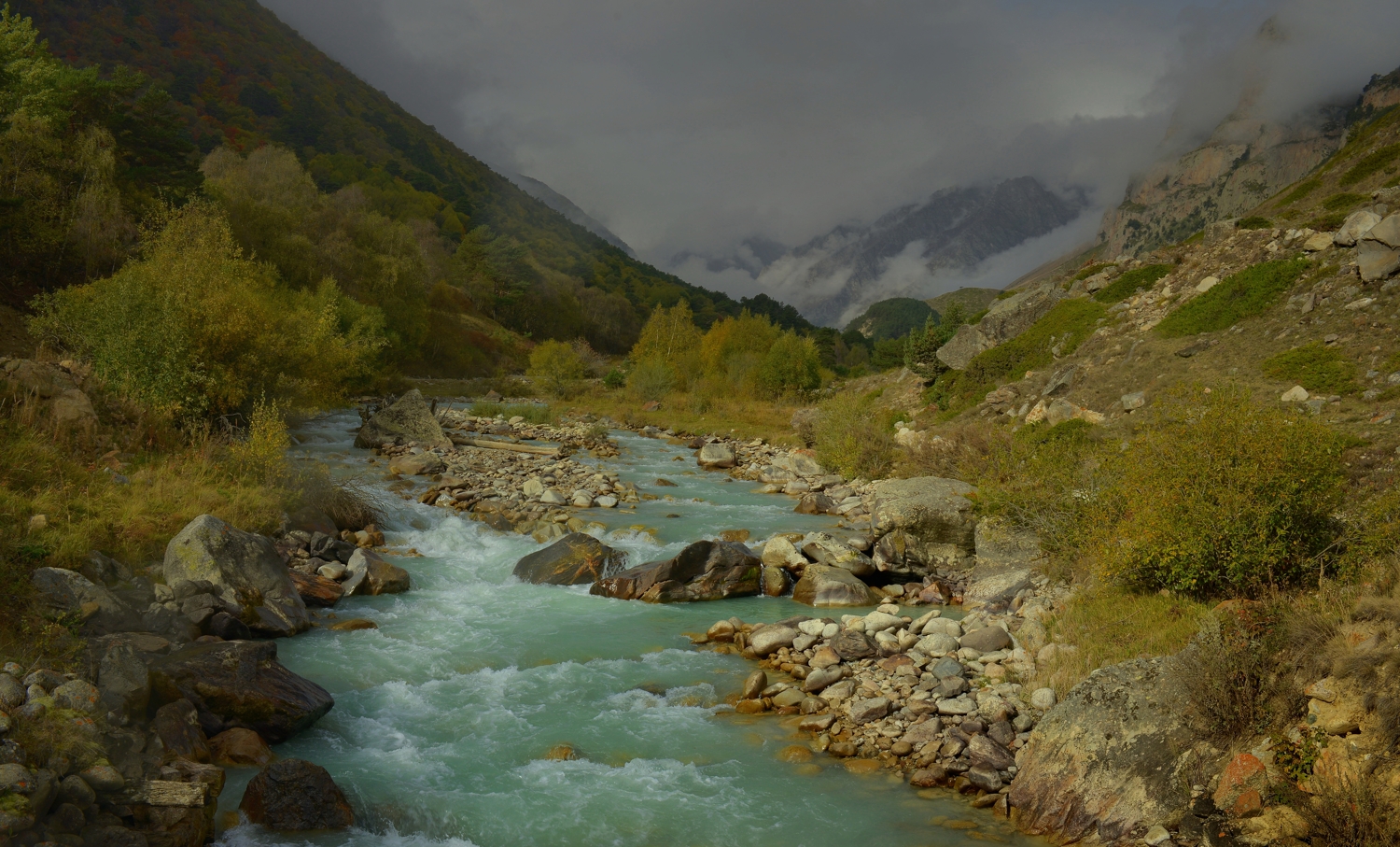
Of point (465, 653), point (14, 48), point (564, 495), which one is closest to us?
point (465, 653)

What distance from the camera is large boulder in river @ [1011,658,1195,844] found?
271 inches

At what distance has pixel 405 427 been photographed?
94.6ft

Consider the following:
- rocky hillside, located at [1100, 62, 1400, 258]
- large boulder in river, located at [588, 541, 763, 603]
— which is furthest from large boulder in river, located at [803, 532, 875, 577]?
rocky hillside, located at [1100, 62, 1400, 258]

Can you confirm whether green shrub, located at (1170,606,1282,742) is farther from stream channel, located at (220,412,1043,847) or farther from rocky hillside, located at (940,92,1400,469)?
rocky hillside, located at (940,92,1400,469)

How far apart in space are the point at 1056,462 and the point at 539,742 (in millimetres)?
11602

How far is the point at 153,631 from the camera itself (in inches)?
371

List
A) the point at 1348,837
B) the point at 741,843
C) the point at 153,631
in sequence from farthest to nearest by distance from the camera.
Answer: the point at 153,631, the point at 741,843, the point at 1348,837

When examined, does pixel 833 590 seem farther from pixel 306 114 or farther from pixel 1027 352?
pixel 306 114

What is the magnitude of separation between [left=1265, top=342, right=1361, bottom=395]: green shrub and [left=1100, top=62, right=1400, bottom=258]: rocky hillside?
67404 mm

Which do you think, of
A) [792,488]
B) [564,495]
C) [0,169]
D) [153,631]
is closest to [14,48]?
[0,169]

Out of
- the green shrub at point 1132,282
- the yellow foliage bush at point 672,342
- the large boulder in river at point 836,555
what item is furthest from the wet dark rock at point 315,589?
the yellow foliage bush at point 672,342

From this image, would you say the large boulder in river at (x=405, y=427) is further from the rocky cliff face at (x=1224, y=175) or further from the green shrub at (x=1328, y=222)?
the rocky cliff face at (x=1224, y=175)

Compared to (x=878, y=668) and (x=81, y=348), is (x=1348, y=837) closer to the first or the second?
(x=878, y=668)

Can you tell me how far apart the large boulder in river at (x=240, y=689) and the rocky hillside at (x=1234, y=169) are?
291 ft
